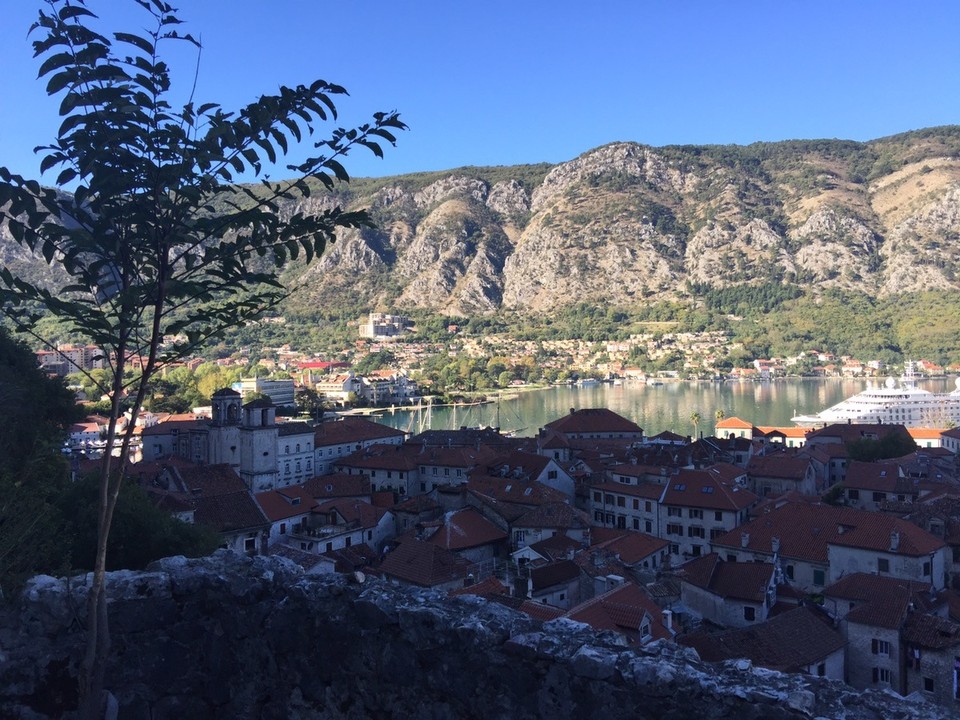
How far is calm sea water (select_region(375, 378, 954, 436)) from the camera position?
2761 inches

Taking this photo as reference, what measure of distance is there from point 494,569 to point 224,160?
17132 mm

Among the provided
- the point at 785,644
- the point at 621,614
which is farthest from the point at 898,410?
the point at 621,614

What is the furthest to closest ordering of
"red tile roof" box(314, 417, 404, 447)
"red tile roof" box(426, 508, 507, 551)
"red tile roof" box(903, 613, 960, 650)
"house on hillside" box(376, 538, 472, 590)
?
"red tile roof" box(314, 417, 404, 447)
"red tile roof" box(426, 508, 507, 551)
"house on hillside" box(376, 538, 472, 590)
"red tile roof" box(903, 613, 960, 650)

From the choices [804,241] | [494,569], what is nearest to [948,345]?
[804,241]

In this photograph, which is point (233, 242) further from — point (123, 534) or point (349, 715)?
point (123, 534)

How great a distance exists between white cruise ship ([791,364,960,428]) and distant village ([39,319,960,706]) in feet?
102

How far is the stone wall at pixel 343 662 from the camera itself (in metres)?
3.66

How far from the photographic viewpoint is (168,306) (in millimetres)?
3533

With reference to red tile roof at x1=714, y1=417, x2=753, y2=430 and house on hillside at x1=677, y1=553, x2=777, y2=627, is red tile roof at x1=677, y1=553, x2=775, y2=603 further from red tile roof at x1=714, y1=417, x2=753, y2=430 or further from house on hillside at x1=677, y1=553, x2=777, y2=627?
red tile roof at x1=714, y1=417, x2=753, y2=430

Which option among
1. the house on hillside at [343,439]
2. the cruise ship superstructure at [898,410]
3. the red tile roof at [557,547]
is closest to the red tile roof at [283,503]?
the red tile roof at [557,547]

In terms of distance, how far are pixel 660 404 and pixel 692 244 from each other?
10277 cm

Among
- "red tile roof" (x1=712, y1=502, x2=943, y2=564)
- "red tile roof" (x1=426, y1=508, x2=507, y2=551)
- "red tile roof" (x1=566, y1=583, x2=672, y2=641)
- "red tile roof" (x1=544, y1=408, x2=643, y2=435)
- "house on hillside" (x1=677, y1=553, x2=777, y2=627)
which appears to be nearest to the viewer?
"red tile roof" (x1=566, y1=583, x2=672, y2=641)

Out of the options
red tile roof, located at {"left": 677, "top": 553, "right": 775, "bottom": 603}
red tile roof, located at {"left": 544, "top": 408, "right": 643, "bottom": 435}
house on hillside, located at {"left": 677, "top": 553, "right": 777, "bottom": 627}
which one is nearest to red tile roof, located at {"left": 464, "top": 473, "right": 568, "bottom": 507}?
red tile roof, located at {"left": 677, "top": 553, "right": 775, "bottom": 603}

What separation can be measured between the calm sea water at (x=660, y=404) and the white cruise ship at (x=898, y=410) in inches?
176
